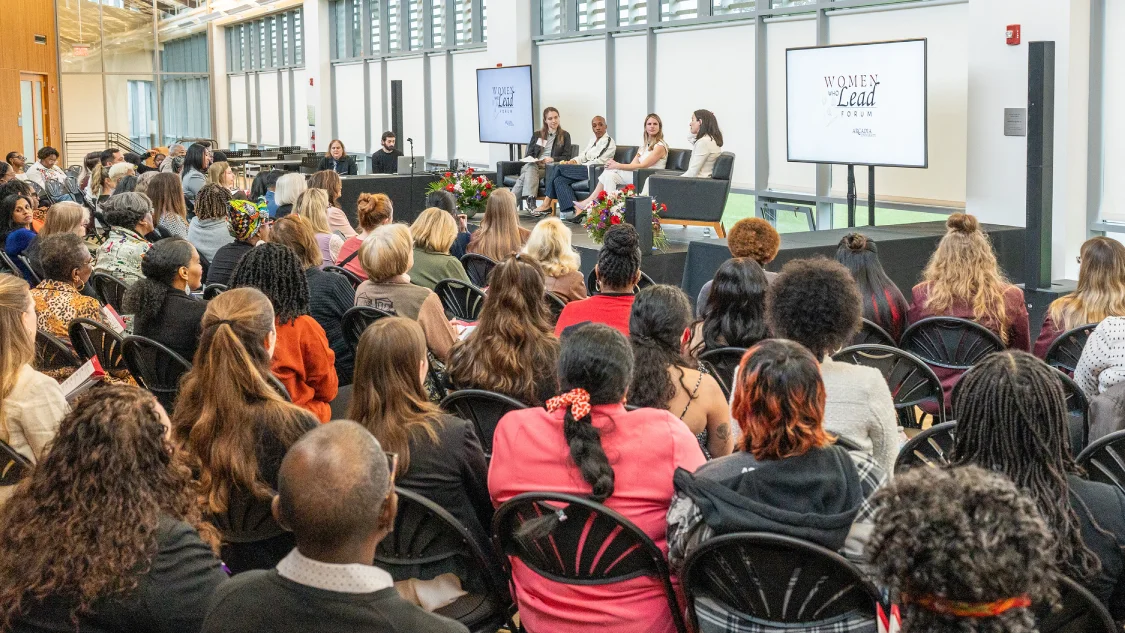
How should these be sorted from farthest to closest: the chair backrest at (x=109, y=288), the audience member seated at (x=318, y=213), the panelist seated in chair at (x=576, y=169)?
the panelist seated in chair at (x=576, y=169)
the audience member seated at (x=318, y=213)
the chair backrest at (x=109, y=288)

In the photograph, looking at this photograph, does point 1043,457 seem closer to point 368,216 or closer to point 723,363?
point 723,363

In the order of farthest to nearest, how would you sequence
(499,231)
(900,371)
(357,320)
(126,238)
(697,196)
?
(697,196) → (499,231) → (126,238) → (357,320) → (900,371)

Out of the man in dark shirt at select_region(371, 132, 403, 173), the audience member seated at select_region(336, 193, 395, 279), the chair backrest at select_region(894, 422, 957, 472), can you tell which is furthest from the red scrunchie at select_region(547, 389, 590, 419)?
the man in dark shirt at select_region(371, 132, 403, 173)

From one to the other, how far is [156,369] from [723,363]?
1986 millimetres

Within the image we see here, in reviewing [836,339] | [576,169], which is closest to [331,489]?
[836,339]

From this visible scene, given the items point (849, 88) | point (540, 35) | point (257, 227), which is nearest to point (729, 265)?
point (257, 227)

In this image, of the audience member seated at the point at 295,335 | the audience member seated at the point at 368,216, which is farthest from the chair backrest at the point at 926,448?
the audience member seated at the point at 368,216

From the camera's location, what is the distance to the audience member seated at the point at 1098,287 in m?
3.95

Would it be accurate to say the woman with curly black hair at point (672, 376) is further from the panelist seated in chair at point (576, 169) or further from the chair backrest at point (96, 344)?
the panelist seated in chair at point (576, 169)

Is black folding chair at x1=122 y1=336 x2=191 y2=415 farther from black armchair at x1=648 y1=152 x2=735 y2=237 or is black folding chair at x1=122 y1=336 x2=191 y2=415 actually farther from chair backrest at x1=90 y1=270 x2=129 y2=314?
black armchair at x1=648 y1=152 x2=735 y2=237

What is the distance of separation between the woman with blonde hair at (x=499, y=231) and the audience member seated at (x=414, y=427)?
373cm

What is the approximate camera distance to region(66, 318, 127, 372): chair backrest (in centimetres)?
415

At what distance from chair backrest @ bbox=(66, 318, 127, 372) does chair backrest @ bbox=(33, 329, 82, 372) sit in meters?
0.09

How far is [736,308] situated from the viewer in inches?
147
